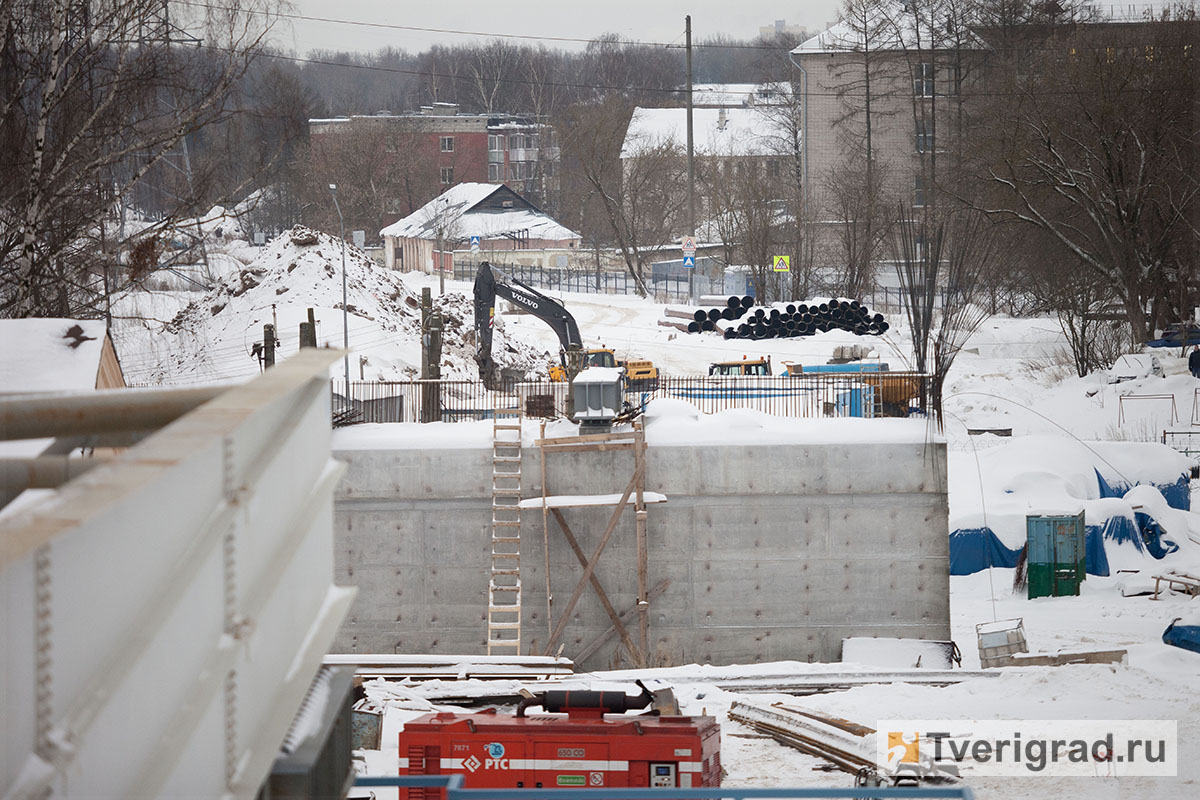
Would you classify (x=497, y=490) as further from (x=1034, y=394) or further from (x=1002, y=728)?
(x=1034, y=394)

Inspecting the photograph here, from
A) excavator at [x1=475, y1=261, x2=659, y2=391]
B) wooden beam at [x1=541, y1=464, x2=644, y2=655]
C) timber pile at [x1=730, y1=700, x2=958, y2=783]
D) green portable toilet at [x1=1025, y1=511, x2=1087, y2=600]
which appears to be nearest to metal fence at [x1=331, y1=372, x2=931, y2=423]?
excavator at [x1=475, y1=261, x2=659, y2=391]

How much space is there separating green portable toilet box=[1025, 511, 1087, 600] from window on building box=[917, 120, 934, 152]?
43434mm

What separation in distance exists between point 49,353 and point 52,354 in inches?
1.7

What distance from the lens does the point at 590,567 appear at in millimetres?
18250

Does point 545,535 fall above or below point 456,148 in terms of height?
below

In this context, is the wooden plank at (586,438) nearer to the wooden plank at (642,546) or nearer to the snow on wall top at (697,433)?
the wooden plank at (642,546)

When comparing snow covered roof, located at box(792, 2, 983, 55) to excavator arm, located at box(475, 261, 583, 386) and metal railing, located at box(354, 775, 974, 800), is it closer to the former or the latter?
excavator arm, located at box(475, 261, 583, 386)

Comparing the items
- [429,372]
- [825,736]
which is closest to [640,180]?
[429,372]

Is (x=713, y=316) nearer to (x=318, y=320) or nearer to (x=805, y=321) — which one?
(x=805, y=321)

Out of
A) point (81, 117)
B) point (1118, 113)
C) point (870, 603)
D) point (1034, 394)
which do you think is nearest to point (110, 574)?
point (81, 117)

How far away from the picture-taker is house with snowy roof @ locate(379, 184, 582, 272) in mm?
70750

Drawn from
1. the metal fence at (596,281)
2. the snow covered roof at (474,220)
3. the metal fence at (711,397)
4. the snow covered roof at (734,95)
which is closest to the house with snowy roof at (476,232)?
the snow covered roof at (474,220)

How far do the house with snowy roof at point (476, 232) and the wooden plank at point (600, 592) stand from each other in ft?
168

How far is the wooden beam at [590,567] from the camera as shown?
716 inches
